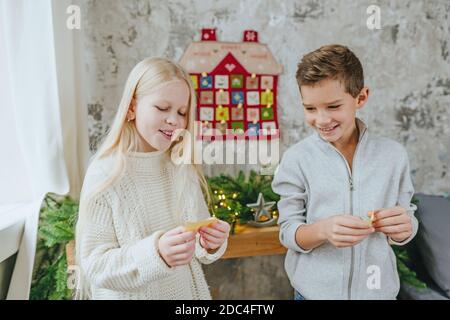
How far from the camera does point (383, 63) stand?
1.09 meters

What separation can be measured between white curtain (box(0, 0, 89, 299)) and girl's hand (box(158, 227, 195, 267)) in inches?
11.9

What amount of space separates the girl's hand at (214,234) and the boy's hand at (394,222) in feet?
1.01

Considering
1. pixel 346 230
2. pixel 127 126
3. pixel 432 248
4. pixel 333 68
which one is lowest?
pixel 432 248

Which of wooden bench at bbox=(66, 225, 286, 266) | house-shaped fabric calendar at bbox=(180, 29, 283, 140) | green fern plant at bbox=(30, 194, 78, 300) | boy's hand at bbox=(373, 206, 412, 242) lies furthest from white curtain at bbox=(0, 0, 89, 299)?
boy's hand at bbox=(373, 206, 412, 242)

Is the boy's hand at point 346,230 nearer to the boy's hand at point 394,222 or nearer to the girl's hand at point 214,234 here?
the boy's hand at point 394,222

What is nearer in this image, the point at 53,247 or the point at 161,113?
the point at 161,113

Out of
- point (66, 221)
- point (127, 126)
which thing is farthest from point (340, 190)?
point (66, 221)

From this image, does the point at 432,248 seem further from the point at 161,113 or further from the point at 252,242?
→ the point at 161,113

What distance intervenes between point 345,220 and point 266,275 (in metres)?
0.42

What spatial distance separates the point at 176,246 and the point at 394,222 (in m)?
0.45

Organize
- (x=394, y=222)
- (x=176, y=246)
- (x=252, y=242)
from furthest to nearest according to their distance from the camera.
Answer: (x=252, y=242) → (x=394, y=222) → (x=176, y=246)

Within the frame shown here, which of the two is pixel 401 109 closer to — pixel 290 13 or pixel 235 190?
pixel 290 13

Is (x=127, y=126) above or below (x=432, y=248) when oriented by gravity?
above

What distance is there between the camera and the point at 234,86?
1063mm
